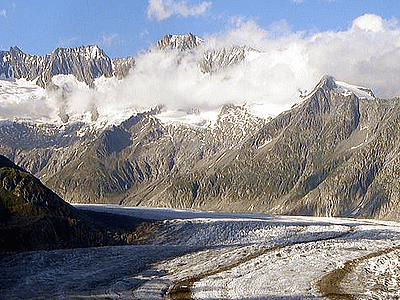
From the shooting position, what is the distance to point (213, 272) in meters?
56.6

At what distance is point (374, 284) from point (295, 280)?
21.2 feet

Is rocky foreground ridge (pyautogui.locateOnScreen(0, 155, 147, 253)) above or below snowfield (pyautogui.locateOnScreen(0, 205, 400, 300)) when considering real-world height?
above

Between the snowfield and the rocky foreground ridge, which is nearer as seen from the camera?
the snowfield

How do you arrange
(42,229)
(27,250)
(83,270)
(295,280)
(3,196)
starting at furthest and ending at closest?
(3,196), (42,229), (27,250), (83,270), (295,280)

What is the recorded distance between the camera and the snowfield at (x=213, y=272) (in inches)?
1874

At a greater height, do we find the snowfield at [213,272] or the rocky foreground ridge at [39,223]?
the rocky foreground ridge at [39,223]

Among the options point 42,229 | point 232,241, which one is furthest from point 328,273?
point 42,229

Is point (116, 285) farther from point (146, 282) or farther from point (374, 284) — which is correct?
point (374, 284)

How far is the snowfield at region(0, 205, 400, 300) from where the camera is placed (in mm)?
47594

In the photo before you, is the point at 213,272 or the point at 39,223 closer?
the point at 213,272

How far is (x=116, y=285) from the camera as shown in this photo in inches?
2003

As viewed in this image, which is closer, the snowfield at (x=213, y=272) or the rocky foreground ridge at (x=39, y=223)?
the snowfield at (x=213, y=272)

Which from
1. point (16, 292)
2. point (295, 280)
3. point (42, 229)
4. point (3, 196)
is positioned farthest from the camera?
point (3, 196)

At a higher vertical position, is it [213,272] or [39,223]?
[39,223]
